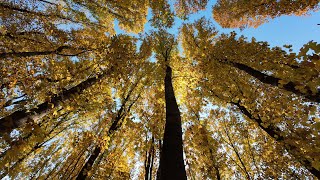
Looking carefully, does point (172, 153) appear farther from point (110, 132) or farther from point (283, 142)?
point (110, 132)

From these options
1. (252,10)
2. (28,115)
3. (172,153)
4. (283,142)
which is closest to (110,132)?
(28,115)

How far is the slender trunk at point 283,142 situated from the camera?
5.47 meters

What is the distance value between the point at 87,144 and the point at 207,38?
9.72 metres

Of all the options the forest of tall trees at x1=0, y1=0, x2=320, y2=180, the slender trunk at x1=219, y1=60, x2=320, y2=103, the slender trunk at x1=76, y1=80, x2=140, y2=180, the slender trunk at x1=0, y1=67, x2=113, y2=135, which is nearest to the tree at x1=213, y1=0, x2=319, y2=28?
the forest of tall trees at x1=0, y1=0, x2=320, y2=180

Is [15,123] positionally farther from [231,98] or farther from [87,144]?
[231,98]

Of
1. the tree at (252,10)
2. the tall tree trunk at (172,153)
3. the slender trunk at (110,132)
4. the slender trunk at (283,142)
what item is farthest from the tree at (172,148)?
the tree at (252,10)

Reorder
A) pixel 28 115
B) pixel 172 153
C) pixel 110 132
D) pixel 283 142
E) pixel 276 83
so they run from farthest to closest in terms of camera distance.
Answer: pixel 110 132 < pixel 276 83 < pixel 283 142 < pixel 28 115 < pixel 172 153

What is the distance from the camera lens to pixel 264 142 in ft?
32.2

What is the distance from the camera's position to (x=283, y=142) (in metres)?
5.80

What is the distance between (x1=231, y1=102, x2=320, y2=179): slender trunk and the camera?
5.47 metres

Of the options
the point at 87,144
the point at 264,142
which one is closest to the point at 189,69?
the point at 264,142

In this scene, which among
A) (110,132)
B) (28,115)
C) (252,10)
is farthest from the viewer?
(252,10)

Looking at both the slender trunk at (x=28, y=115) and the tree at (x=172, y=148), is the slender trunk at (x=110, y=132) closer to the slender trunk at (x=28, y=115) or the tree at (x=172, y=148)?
the slender trunk at (x=28, y=115)

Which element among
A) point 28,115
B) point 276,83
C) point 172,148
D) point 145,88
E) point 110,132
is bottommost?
point 172,148
